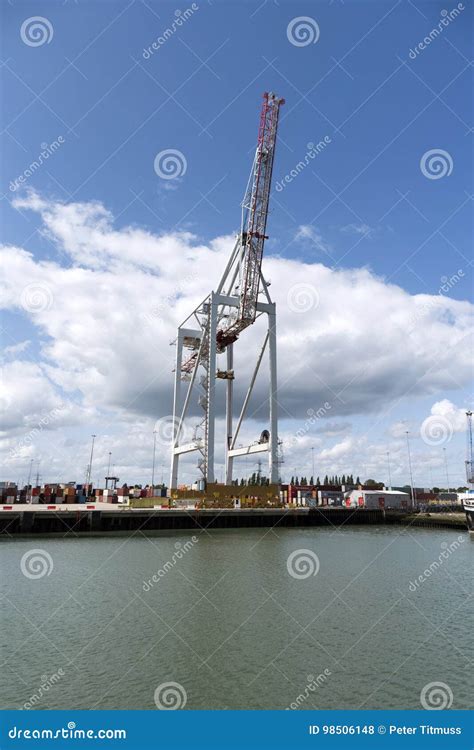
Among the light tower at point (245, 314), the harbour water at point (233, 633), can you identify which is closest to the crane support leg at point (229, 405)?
the light tower at point (245, 314)

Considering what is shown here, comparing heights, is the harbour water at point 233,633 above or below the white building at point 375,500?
below

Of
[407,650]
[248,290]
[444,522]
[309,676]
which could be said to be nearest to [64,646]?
[309,676]

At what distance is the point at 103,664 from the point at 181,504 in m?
41.1

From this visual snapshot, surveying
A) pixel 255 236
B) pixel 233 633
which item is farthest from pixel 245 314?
pixel 233 633

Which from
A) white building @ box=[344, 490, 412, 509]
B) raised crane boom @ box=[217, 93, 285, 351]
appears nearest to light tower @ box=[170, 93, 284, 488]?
raised crane boom @ box=[217, 93, 285, 351]

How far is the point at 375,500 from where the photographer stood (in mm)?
83312

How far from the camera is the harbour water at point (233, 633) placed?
9.84 metres

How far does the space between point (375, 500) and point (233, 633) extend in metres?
75.3

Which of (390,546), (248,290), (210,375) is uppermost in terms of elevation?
(248,290)

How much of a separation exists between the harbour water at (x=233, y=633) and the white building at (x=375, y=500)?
5988 centimetres

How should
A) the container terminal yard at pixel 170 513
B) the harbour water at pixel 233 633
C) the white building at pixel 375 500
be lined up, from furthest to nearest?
the white building at pixel 375 500, the container terminal yard at pixel 170 513, the harbour water at pixel 233 633

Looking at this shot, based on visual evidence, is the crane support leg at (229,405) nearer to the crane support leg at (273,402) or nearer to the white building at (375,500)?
the crane support leg at (273,402)

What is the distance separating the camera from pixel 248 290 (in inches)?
2069

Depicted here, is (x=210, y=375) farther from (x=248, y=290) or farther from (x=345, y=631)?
(x=345, y=631)
